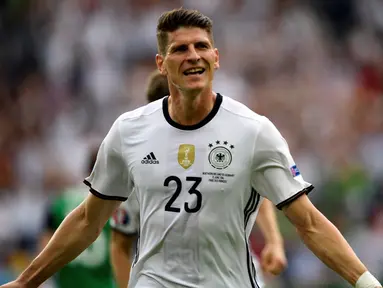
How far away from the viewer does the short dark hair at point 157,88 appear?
7.85 meters

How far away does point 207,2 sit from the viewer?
57.9 ft

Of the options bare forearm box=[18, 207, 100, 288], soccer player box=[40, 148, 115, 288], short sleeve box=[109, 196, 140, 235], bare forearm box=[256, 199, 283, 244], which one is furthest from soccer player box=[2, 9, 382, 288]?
soccer player box=[40, 148, 115, 288]

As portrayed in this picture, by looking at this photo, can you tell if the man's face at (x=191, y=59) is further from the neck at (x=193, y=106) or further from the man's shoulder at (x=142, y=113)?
the man's shoulder at (x=142, y=113)

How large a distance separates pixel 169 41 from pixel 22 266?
8123 mm

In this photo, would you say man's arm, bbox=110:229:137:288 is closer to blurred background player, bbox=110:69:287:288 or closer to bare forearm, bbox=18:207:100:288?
blurred background player, bbox=110:69:287:288

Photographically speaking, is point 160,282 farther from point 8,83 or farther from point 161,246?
point 8,83

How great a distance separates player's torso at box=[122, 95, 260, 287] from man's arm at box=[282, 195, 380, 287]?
12.0 inches

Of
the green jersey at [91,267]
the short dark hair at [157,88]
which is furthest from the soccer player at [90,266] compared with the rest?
the short dark hair at [157,88]

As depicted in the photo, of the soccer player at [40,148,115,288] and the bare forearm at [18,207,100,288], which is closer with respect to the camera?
the bare forearm at [18,207,100,288]

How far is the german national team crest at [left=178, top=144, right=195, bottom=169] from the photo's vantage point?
243 inches

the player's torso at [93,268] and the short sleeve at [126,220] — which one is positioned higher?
the short sleeve at [126,220]

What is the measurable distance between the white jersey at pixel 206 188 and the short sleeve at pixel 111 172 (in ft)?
0.21

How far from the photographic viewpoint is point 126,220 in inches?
310

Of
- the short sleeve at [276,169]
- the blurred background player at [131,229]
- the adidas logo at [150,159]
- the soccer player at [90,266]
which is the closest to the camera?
the short sleeve at [276,169]
